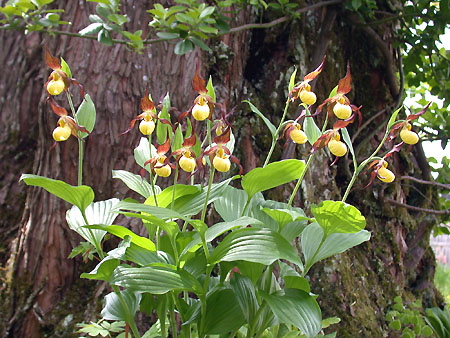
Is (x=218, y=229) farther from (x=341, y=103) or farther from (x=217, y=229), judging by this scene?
(x=341, y=103)

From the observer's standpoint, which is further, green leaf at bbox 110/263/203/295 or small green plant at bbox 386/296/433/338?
small green plant at bbox 386/296/433/338

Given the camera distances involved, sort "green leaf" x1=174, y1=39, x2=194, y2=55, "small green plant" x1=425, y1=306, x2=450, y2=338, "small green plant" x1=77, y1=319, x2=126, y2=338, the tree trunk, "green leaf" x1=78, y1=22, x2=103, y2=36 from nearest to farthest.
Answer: "small green plant" x1=77, y1=319, x2=126, y2=338 < "green leaf" x1=78, y1=22, x2=103, y2=36 < "green leaf" x1=174, y1=39, x2=194, y2=55 < the tree trunk < "small green plant" x1=425, y1=306, x2=450, y2=338

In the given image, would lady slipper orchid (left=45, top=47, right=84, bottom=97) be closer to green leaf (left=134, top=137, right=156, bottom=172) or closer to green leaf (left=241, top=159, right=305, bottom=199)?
green leaf (left=134, top=137, right=156, bottom=172)

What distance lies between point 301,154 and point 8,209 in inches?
42.6

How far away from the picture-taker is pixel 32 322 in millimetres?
1394

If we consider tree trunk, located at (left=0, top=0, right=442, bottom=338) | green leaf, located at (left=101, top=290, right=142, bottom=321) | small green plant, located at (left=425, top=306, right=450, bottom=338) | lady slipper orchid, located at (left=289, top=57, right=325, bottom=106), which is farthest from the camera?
small green plant, located at (left=425, top=306, right=450, bottom=338)

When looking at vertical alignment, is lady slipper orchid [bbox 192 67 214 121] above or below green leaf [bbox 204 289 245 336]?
above

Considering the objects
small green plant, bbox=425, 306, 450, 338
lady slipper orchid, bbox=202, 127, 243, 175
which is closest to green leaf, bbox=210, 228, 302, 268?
lady slipper orchid, bbox=202, 127, 243, 175

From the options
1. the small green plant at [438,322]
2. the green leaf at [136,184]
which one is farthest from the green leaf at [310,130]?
the small green plant at [438,322]

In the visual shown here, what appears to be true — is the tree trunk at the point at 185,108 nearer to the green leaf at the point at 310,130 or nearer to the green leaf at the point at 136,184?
the green leaf at the point at 136,184

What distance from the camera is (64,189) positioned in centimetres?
74

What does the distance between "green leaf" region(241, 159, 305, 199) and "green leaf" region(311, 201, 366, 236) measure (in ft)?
0.23

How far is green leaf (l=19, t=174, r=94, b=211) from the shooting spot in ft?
2.32

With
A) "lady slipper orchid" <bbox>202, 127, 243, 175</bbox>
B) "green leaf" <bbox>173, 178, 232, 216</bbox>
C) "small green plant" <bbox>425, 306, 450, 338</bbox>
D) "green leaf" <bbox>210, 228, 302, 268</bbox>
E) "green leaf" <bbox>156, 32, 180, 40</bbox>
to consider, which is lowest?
"small green plant" <bbox>425, 306, 450, 338</bbox>
